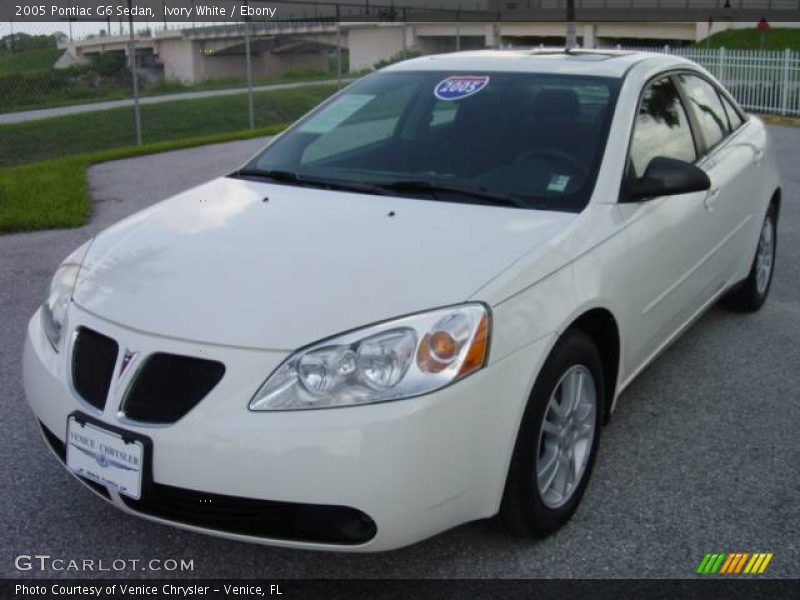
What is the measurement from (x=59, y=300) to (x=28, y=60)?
22.4m

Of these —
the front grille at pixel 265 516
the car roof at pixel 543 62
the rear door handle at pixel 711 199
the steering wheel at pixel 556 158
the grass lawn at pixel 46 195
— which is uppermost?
the car roof at pixel 543 62

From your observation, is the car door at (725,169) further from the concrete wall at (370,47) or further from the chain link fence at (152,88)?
the concrete wall at (370,47)

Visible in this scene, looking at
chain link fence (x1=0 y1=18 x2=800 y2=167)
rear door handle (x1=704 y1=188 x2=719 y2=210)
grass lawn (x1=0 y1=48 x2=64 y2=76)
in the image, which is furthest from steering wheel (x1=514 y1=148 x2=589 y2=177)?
grass lawn (x1=0 y1=48 x2=64 y2=76)

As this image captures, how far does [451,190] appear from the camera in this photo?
3.75m

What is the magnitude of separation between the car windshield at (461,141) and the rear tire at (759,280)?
1.93 metres

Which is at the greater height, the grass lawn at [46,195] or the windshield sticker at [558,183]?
the windshield sticker at [558,183]

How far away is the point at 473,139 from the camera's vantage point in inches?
158

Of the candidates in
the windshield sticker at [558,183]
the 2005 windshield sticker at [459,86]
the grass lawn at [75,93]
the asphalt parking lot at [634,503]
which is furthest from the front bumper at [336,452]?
the grass lawn at [75,93]

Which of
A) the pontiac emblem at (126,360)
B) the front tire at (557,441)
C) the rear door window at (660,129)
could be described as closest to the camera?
the pontiac emblem at (126,360)

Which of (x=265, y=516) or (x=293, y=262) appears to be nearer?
(x=265, y=516)

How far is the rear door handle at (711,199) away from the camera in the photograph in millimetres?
4430

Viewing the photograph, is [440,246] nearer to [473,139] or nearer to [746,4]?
[473,139]

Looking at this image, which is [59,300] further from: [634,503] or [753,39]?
[753,39]

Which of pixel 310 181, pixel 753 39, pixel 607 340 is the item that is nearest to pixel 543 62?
pixel 310 181
